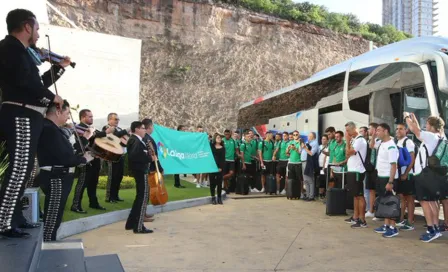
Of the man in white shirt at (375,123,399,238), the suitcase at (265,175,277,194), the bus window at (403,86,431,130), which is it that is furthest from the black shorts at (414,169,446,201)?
the suitcase at (265,175,277,194)

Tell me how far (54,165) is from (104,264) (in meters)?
1.43

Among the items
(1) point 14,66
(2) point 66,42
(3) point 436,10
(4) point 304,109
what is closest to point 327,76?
(4) point 304,109

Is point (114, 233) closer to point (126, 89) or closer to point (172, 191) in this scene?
point (172, 191)

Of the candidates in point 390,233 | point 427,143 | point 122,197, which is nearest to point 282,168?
point 122,197

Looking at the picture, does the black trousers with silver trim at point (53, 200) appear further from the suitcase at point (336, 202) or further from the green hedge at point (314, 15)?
the green hedge at point (314, 15)

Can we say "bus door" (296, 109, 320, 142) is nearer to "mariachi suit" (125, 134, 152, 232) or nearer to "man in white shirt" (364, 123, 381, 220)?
"man in white shirt" (364, 123, 381, 220)

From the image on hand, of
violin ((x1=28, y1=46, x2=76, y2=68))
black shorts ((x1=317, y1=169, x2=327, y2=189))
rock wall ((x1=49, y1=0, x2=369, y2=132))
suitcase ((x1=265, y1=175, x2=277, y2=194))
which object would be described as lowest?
suitcase ((x1=265, y1=175, x2=277, y2=194))

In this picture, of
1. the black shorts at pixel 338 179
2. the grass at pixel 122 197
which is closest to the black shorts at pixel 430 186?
the black shorts at pixel 338 179

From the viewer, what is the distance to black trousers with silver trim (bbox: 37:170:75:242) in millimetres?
4727

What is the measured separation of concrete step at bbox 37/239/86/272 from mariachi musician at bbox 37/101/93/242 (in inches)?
24.5

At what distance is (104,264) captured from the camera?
394cm

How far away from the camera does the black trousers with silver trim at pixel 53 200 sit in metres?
4.73

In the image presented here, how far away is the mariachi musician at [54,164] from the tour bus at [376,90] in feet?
22.2

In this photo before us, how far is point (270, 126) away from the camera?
17797mm
